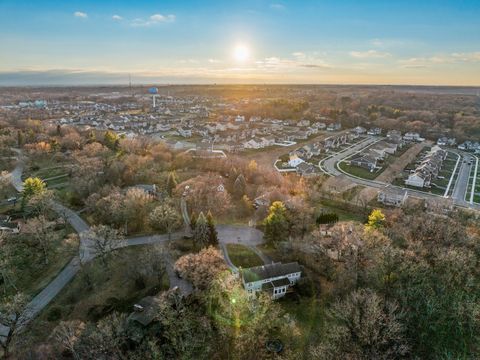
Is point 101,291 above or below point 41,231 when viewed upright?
below

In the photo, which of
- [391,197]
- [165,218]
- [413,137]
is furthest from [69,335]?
[413,137]

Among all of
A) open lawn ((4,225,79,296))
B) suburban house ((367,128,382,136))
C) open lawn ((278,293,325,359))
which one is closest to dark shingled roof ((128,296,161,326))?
open lawn ((278,293,325,359))

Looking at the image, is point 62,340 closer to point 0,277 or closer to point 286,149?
point 0,277

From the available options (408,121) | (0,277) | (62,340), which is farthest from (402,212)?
(408,121)

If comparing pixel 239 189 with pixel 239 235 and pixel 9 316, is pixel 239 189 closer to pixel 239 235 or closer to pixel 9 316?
pixel 239 235

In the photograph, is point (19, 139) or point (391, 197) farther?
point (19, 139)

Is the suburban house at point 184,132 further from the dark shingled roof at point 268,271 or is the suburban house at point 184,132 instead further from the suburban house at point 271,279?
the suburban house at point 271,279
